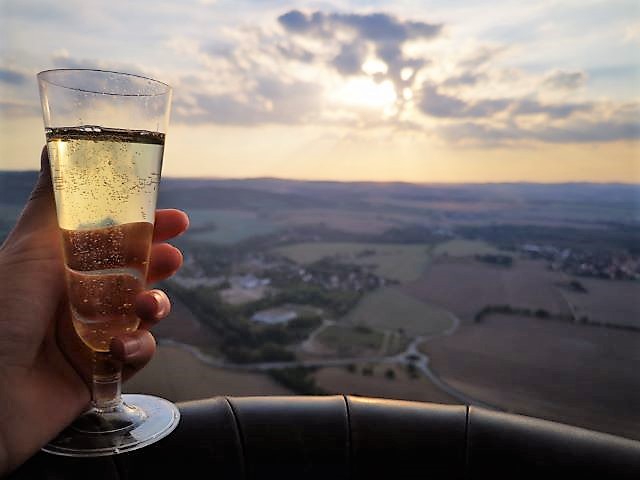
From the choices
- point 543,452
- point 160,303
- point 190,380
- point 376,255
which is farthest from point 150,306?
point 376,255

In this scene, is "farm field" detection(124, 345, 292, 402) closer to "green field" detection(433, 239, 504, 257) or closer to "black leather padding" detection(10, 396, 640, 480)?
"black leather padding" detection(10, 396, 640, 480)

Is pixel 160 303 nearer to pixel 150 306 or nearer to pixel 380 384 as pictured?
pixel 150 306

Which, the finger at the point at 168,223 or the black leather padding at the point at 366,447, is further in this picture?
the finger at the point at 168,223

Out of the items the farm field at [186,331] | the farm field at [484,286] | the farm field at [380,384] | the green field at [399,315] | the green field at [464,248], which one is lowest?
the farm field at [380,384]

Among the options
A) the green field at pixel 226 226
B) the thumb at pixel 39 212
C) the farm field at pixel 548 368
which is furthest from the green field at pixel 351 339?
the thumb at pixel 39 212

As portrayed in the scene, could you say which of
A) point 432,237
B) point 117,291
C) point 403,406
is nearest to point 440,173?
point 432,237

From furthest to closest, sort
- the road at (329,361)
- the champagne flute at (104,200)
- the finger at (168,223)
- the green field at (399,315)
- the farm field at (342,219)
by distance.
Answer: the farm field at (342,219) < the green field at (399,315) < the road at (329,361) < the finger at (168,223) < the champagne flute at (104,200)

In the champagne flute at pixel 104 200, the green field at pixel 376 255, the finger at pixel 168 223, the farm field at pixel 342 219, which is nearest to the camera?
the champagne flute at pixel 104 200

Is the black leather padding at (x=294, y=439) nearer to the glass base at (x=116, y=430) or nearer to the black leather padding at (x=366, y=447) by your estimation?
the black leather padding at (x=366, y=447)
